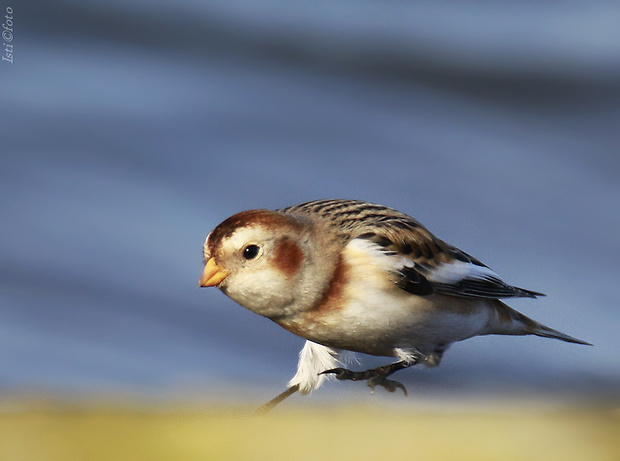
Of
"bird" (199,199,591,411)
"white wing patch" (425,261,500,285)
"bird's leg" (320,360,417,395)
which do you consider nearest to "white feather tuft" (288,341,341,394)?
"bird" (199,199,591,411)

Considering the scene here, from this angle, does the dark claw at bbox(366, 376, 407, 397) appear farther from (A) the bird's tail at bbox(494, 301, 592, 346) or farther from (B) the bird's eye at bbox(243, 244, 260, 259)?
(A) the bird's tail at bbox(494, 301, 592, 346)

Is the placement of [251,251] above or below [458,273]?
below

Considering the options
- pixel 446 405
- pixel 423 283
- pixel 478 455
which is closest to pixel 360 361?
pixel 423 283

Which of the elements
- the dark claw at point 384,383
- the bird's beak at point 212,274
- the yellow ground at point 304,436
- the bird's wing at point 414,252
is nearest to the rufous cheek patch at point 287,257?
the bird's beak at point 212,274

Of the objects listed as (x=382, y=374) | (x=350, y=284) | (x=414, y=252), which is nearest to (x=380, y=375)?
(x=382, y=374)

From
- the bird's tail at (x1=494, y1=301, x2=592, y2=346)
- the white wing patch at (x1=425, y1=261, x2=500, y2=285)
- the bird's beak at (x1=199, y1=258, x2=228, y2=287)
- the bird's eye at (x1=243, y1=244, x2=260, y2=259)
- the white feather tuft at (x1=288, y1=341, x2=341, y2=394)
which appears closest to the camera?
the bird's beak at (x1=199, y1=258, x2=228, y2=287)

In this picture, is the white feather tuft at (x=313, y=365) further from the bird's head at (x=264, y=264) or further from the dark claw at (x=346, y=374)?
the bird's head at (x=264, y=264)

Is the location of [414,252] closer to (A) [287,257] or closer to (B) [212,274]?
(A) [287,257]
